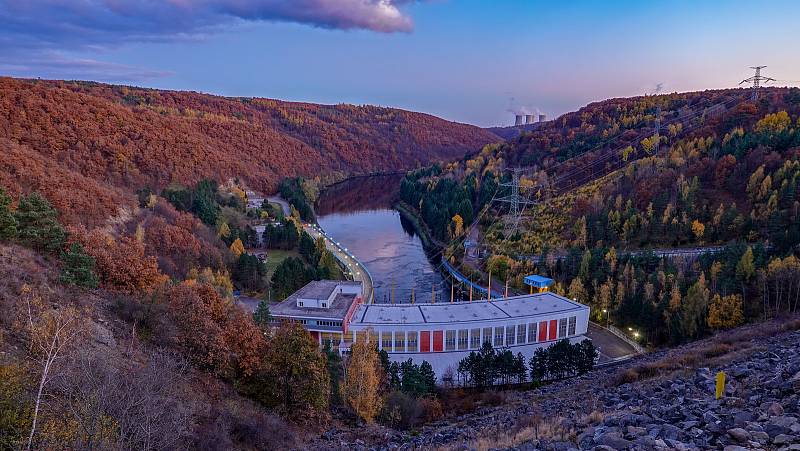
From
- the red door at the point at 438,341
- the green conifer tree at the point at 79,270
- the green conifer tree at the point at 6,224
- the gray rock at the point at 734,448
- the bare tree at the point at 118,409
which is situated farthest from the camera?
the red door at the point at 438,341

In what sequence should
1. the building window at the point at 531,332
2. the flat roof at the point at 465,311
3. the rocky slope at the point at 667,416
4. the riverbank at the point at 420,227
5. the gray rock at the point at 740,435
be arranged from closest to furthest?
the gray rock at the point at 740,435 < the rocky slope at the point at 667,416 < the flat roof at the point at 465,311 < the building window at the point at 531,332 < the riverbank at the point at 420,227

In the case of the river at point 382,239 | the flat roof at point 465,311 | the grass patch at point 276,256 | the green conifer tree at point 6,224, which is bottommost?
the river at point 382,239

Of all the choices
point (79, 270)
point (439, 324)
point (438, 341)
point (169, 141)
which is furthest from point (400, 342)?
point (169, 141)

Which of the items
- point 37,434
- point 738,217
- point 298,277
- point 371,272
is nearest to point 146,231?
point 298,277

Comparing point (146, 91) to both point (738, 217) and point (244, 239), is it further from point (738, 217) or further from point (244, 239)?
point (738, 217)

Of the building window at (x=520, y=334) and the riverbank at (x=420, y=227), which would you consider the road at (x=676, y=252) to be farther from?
the riverbank at (x=420, y=227)

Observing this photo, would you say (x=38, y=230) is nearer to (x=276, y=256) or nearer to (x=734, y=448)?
(x=734, y=448)

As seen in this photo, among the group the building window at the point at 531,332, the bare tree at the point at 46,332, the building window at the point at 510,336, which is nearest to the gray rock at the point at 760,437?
the bare tree at the point at 46,332
